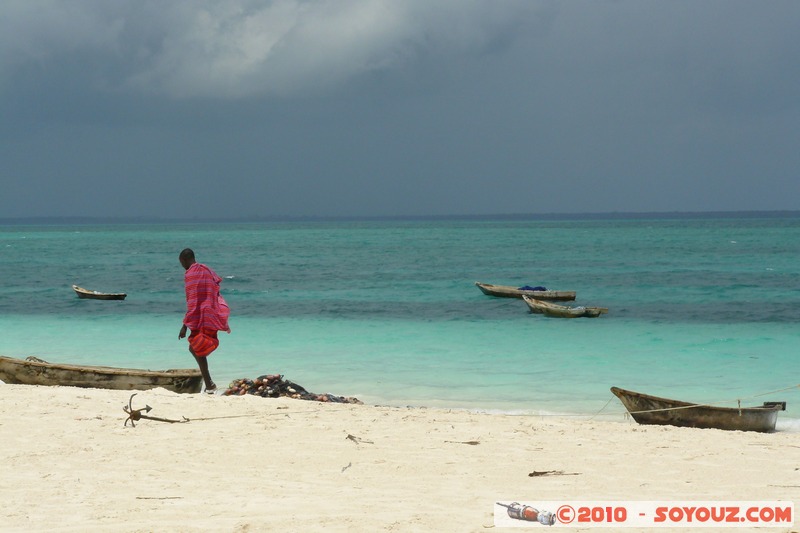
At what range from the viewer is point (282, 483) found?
6.38m

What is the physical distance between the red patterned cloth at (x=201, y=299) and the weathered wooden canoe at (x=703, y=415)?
5.05 m

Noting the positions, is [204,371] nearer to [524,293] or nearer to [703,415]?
[703,415]

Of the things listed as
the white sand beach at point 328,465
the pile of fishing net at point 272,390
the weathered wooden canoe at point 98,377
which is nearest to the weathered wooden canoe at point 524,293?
the pile of fishing net at point 272,390

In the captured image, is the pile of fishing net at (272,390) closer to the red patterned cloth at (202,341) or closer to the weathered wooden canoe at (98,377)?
the weathered wooden canoe at (98,377)

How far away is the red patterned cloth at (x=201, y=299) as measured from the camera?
9922 millimetres

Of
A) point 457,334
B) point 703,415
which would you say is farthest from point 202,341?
point 457,334

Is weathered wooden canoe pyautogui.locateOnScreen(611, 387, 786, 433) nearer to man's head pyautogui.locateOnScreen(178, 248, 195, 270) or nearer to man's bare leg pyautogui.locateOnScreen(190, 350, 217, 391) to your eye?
man's bare leg pyautogui.locateOnScreen(190, 350, 217, 391)

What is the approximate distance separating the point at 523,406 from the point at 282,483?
5.46 metres

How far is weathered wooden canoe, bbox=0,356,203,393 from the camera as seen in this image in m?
10.4

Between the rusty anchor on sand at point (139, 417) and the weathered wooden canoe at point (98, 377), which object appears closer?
the rusty anchor on sand at point (139, 417)

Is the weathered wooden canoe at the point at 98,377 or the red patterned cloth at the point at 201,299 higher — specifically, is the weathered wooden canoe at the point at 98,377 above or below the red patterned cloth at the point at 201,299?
below

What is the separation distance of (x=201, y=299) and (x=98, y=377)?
194cm

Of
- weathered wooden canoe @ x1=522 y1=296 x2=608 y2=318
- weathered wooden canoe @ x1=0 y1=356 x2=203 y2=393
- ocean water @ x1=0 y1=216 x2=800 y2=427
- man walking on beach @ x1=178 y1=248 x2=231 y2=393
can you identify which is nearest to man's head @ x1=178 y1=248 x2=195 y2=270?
man walking on beach @ x1=178 y1=248 x2=231 y2=393

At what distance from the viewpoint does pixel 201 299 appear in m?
9.97
